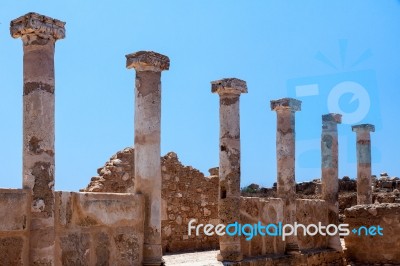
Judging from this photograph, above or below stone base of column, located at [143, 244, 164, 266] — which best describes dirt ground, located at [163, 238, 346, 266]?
below

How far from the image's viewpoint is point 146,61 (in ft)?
29.9

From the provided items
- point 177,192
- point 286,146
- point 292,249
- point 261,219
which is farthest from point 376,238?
point 177,192

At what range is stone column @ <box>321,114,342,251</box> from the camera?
15.2 m

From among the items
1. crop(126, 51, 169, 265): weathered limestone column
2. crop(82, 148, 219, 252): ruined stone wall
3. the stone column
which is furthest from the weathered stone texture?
the stone column

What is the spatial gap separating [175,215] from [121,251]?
223 inches

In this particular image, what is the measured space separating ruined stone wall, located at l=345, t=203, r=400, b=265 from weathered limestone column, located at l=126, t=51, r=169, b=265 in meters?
6.12

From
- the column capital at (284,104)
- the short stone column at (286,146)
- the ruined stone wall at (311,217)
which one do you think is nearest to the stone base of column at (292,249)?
the ruined stone wall at (311,217)

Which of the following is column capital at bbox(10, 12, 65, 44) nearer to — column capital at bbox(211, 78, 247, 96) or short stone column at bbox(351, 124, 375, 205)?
column capital at bbox(211, 78, 247, 96)

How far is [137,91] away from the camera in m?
9.27

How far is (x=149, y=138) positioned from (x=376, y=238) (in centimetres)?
649

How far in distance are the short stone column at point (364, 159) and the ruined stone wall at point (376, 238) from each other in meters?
4.74

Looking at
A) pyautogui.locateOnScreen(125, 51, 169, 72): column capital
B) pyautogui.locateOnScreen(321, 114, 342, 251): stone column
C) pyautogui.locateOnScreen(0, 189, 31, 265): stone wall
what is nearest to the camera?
pyautogui.locateOnScreen(0, 189, 31, 265): stone wall

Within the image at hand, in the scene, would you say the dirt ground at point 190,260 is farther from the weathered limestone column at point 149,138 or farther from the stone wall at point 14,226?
the stone wall at point 14,226

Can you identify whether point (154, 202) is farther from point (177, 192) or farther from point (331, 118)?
point (331, 118)
